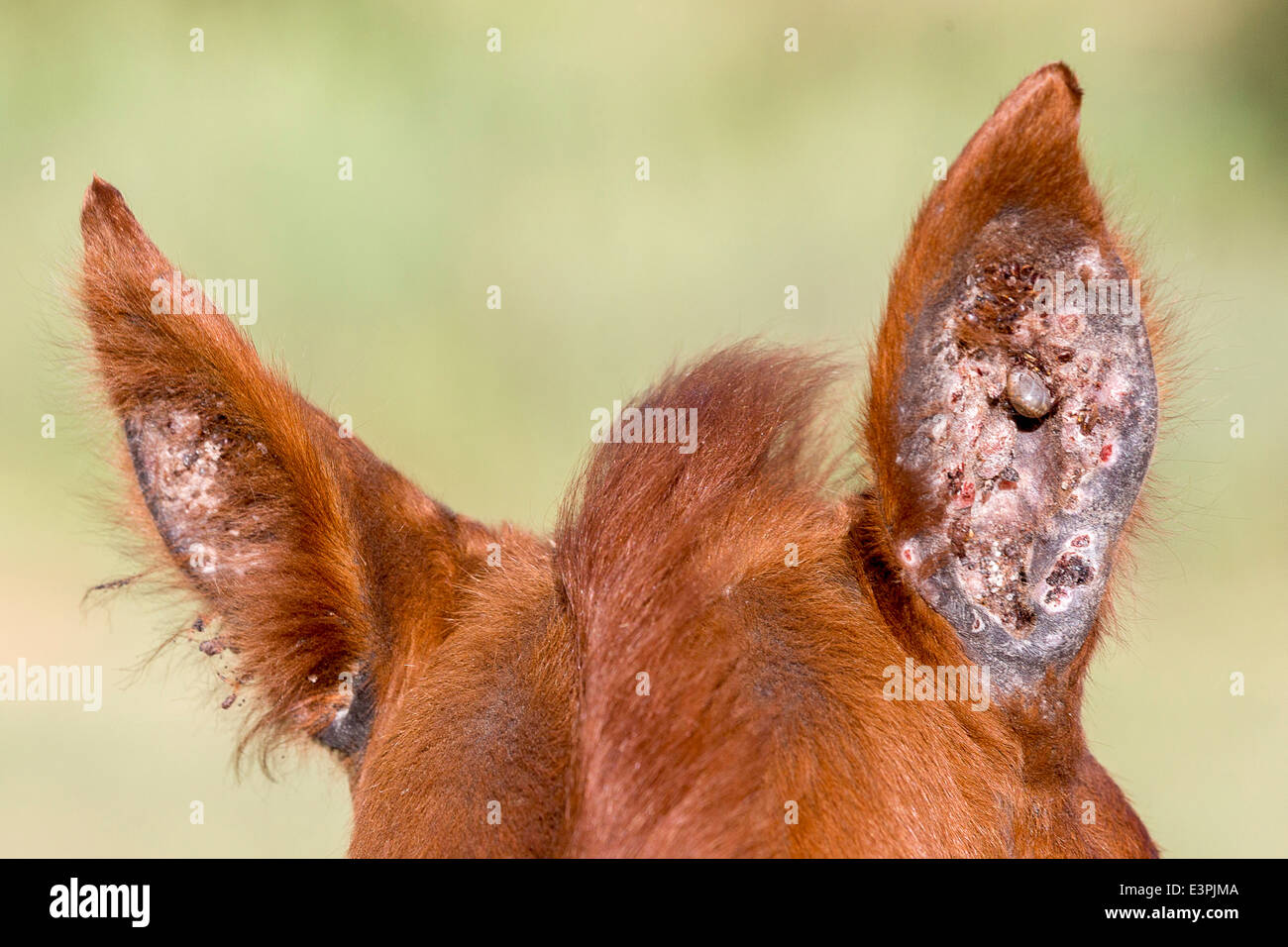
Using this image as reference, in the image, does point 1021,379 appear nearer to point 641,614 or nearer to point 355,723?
point 641,614

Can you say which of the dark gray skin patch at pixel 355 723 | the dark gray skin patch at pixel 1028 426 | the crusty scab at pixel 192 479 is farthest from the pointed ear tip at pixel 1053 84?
the dark gray skin patch at pixel 355 723

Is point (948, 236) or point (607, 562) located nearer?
point (948, 236)

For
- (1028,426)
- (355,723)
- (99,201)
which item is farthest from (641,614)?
(99,201)

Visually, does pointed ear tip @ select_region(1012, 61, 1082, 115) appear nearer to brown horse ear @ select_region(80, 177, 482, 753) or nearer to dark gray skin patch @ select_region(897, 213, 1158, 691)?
dark gray skin patch @ select_region(897, 213, 1158, 691)

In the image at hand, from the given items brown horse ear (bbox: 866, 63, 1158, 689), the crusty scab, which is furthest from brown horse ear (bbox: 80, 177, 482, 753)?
brown horse ear (bbox: 866, 63, 1158, 689)
